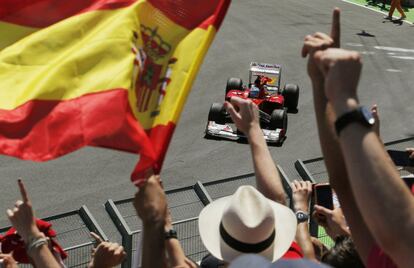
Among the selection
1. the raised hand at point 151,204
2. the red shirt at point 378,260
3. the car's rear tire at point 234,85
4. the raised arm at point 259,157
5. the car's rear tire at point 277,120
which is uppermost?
the red shirt at point 378,260

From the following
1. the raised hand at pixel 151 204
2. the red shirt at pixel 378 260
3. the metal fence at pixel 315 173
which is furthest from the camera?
the metal fence at pixel 315 173

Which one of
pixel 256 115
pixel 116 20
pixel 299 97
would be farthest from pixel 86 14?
pixel 299 97

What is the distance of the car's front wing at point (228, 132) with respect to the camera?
1656 centimetres

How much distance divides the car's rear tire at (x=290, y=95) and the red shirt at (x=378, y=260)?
15.0m

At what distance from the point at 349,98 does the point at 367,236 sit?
31.6 inches

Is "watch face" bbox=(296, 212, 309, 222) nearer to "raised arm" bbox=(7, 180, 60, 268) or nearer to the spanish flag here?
the spanish flag

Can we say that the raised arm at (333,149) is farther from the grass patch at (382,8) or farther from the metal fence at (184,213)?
the grass patch at (382,8)

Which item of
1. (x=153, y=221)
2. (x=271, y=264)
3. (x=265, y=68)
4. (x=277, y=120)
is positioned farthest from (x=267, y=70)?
(x=271, y=264)

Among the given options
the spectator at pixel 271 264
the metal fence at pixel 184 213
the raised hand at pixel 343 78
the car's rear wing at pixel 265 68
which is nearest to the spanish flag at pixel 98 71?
the raised hand at pixel 343 78

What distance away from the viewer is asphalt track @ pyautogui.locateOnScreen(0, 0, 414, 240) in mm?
14062

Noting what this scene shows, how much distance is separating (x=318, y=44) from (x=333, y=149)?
18.6 inches

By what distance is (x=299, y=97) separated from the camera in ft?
64.6

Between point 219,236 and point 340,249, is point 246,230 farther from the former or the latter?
point 340,249

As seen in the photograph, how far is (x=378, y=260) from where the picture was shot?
3.47m
